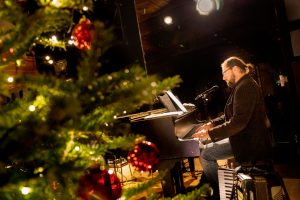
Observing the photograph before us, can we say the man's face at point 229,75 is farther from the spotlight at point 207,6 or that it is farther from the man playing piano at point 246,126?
the spotlight at point 207,6

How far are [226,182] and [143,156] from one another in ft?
8.76

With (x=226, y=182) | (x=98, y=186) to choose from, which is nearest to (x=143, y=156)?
(x=98, y=186)

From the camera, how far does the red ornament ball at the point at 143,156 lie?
136 centimetres

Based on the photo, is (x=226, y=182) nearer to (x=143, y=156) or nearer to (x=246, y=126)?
(x=246, y=126)

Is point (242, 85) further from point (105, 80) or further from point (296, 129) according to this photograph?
point (296, 129)

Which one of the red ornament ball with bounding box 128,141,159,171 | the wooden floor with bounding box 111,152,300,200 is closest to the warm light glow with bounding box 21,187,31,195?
the red ornament ball with bounding box 128,141,159,171

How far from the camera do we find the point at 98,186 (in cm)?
107

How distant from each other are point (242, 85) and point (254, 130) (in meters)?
0.55

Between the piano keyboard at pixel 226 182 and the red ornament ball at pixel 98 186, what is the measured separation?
8.81 feet

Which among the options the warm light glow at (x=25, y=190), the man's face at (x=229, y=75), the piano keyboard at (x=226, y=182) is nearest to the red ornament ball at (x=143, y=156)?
the warm light glow at (x=25, y=190)

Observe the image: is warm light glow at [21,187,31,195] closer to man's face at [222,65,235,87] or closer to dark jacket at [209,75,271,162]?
dark jacket at [209,75,271,162]

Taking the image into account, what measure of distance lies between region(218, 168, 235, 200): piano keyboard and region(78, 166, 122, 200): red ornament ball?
2.68m

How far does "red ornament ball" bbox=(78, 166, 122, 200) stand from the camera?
100cm

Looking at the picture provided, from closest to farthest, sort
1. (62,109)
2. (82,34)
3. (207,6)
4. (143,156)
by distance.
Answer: (62,109)
(143,156)
(82,34)
(207,6)
